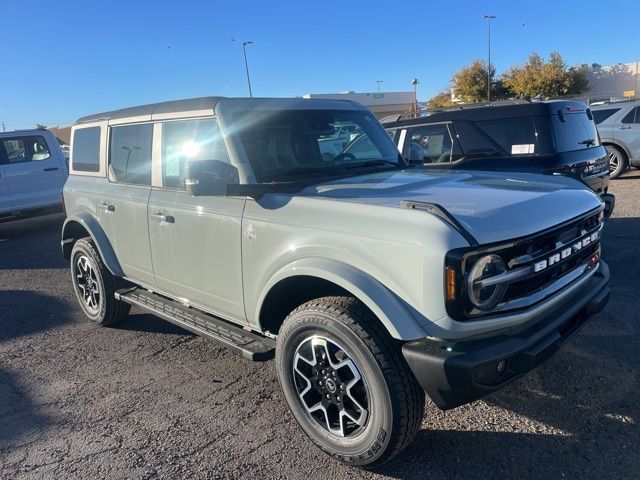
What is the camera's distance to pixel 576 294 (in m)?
2.99

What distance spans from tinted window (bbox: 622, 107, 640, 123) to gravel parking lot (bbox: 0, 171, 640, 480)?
342 inches

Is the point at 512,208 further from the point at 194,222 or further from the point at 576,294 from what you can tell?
the point at 194,222

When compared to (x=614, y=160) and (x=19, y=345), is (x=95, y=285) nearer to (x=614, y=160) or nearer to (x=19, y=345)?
(x=19, y=345)

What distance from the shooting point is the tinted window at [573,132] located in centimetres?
637

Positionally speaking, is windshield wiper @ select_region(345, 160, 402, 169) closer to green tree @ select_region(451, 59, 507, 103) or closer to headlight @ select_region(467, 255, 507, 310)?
headlight @ select_region(467, 255, 507, 310)

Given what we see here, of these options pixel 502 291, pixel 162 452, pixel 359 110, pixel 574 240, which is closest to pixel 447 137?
pixel 359 110

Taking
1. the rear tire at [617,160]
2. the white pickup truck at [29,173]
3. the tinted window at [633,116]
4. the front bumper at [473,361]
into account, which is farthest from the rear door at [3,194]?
the tinted window at [633,116]

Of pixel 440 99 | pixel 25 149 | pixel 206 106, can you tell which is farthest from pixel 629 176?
pixel 440 99

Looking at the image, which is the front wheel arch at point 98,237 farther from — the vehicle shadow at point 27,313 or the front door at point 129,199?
the vehicle shadow at point 27,313

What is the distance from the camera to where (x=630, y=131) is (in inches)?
461

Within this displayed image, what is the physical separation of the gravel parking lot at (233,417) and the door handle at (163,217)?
1.18 m

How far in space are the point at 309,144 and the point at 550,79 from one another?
4352 centimetres

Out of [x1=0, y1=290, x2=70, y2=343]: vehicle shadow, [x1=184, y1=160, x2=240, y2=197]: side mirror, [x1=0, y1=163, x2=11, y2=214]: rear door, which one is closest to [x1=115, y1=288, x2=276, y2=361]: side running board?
[x1=184, y1=160, x2=240, y2=197]: side mirror

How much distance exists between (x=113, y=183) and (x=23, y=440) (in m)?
2.27
